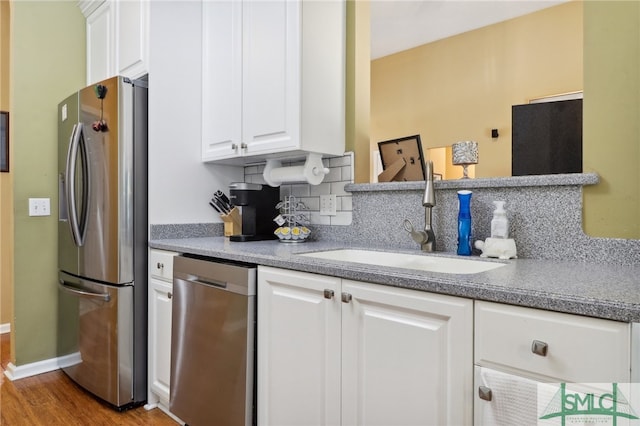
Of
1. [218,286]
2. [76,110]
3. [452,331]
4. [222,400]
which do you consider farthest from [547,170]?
[76,110]

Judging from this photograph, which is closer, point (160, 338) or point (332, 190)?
point (160, 338)

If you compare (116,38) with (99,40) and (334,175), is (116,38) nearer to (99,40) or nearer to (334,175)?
(99,40)

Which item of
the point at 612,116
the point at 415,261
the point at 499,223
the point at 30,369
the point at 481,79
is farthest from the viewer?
the point at 481,79

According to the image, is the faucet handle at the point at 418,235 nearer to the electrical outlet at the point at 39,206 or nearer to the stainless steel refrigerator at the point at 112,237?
the stainless steel refrigerator at the point at 112,237

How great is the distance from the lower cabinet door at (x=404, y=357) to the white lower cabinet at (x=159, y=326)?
108cm

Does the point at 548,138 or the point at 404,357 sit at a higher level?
the point at 548,138

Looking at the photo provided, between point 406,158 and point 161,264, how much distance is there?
4.43ft

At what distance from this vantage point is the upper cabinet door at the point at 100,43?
2.49 meters

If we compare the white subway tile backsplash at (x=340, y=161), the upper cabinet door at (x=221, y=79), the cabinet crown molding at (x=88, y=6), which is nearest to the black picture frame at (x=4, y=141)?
the cabinet crown molding at (x=88, y=6)

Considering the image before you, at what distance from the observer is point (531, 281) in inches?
41.2

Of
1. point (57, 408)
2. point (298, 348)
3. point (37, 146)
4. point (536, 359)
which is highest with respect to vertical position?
point (37, 146)

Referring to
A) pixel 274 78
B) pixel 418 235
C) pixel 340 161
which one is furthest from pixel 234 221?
pixel 418 235

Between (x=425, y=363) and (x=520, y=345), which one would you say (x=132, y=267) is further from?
(x=520, y=345)

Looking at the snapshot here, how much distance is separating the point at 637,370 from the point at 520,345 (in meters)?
0.21
